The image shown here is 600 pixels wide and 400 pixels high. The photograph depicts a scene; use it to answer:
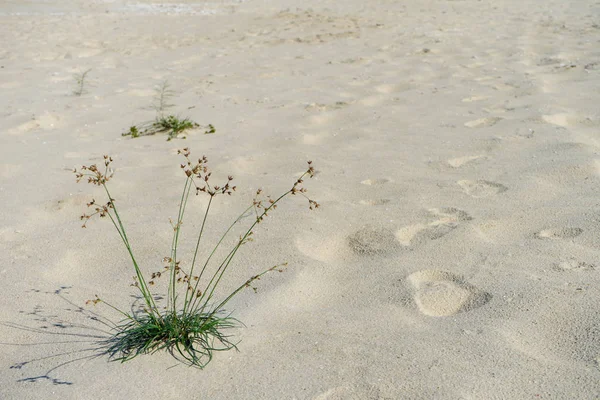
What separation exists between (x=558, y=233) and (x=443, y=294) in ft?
2.14

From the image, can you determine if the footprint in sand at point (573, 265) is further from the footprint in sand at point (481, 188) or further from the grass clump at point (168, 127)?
the grass clump at point (168, 127)

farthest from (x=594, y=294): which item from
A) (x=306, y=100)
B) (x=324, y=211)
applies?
(x=306, y=100)

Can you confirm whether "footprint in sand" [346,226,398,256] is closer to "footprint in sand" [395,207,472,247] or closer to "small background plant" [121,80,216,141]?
"footprint in sand" [395,207,472,247]

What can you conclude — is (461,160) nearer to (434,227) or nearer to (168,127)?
(434,227)

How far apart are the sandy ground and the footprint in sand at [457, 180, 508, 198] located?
13mm

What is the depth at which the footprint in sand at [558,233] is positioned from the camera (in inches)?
100.0

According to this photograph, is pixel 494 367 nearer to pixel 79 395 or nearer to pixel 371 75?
pixel 79 395

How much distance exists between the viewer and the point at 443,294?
87.4 inches

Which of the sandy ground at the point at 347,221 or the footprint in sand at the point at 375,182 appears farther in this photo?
the footprint in sand at the point at 375,182

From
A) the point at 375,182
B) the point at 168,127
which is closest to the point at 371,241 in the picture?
the point at 375,182

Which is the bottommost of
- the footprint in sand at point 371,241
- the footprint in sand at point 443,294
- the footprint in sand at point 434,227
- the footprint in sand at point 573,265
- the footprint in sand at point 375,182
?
the footprint in sand at point 375,182

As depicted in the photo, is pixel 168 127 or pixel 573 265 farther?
pixel 168 127

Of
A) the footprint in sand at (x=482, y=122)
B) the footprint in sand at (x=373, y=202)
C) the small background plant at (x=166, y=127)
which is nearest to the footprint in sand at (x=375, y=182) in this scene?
the footprint in sand at (x=373, y=202)

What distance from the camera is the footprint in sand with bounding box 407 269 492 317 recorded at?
213 cm
